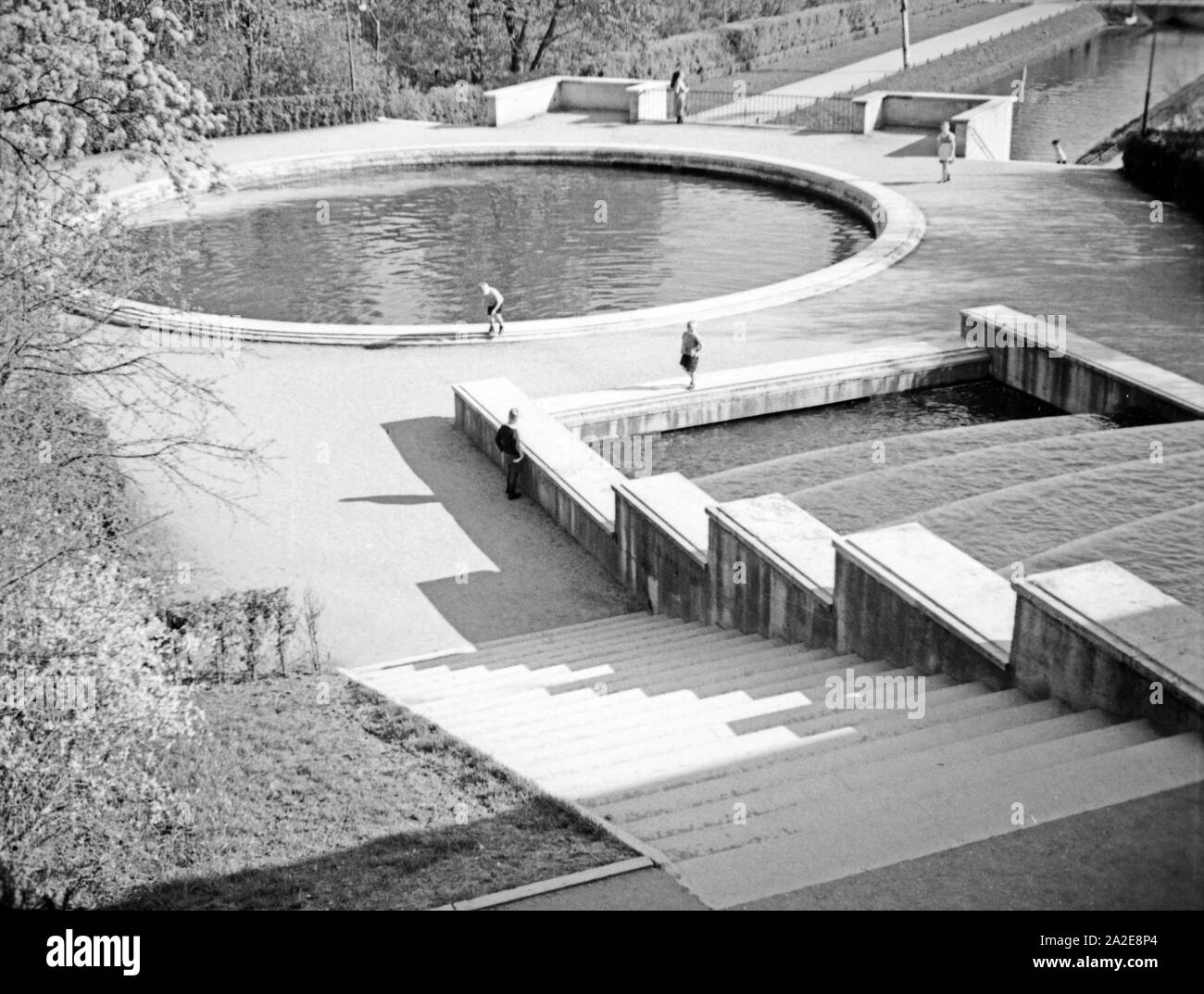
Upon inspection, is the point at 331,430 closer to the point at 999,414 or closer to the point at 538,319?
the point at 538,319

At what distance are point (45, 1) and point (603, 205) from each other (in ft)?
67.4

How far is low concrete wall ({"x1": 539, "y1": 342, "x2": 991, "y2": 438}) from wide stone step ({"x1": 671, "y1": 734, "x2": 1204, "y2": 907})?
11.0m

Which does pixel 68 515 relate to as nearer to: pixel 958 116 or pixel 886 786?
pixel 886 786

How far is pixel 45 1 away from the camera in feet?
37.3

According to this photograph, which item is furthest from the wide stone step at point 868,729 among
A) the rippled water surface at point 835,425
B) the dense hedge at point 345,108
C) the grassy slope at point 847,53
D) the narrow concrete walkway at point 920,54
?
the grassy slope at point 847,53

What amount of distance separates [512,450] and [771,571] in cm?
458

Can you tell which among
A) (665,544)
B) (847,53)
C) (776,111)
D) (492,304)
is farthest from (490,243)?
(847,53)

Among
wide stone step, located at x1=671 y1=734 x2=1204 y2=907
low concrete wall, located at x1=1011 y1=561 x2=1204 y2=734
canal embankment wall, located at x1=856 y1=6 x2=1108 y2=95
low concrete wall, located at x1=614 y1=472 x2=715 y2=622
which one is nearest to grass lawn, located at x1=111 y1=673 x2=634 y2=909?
wide stone step, located at x1=671 y1=734 x2=1204 y2=907

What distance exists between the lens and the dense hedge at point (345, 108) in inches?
1544

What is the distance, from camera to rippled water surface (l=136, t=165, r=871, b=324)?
81.0 ft

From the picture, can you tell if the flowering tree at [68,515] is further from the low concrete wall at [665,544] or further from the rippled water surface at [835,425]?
the rippled water surface at [835,425]

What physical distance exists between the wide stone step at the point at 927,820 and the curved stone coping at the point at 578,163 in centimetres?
814

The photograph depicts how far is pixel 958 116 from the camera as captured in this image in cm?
3384

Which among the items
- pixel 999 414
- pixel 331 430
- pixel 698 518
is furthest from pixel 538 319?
pixel 698 518
